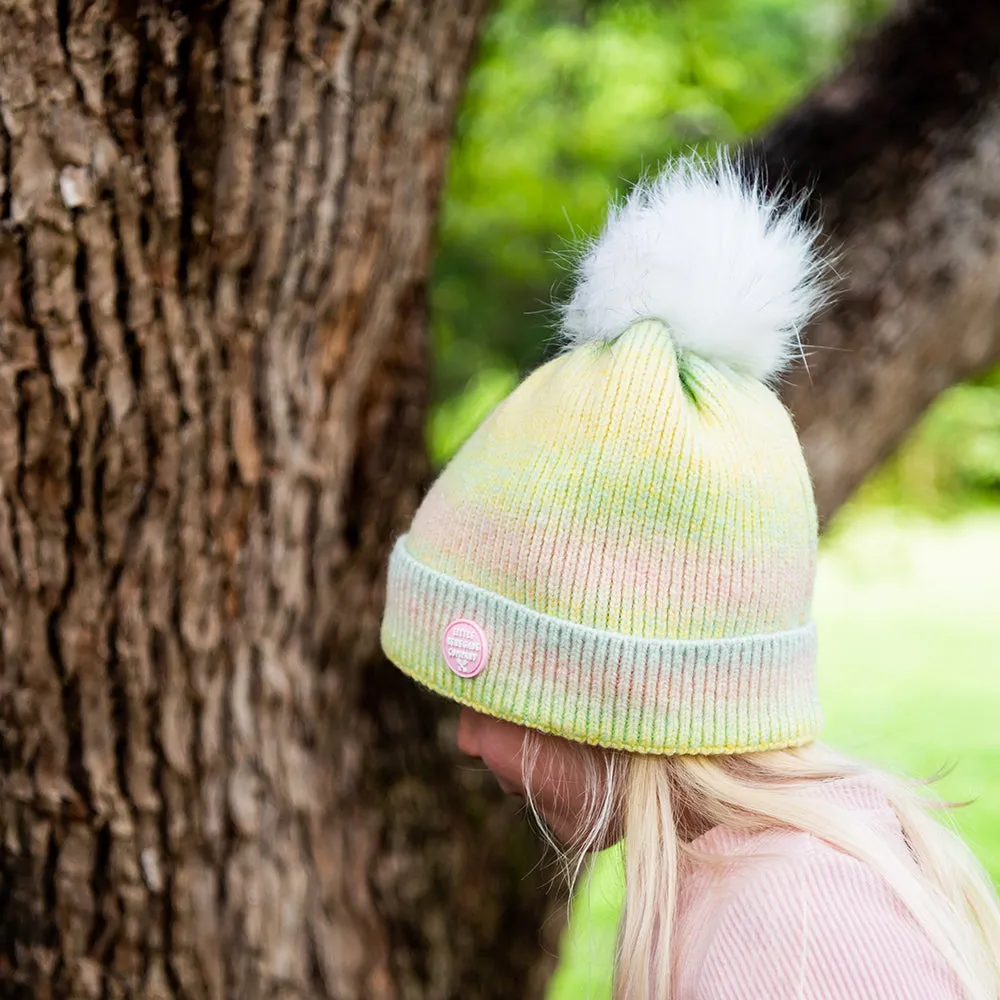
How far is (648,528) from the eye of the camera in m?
1.59

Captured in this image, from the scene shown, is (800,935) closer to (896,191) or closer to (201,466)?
(201,466)

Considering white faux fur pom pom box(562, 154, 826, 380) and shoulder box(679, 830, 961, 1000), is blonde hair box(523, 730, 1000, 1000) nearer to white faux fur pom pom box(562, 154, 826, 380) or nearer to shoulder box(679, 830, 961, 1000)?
shoulder box(679, 830, 961, 1000)

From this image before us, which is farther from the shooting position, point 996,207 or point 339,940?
point 996,207

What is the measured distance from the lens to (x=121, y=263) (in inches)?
72.9

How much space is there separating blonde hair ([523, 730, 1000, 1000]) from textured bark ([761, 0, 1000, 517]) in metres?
1.15

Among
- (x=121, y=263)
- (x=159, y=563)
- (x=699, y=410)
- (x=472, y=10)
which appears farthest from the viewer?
(x=472, y=10)

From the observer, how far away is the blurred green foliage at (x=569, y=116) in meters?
4.47

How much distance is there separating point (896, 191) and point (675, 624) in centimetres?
152

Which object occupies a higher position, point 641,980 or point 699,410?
point 699,410

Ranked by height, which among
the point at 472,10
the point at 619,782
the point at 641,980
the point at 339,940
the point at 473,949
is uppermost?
the point at 472,10

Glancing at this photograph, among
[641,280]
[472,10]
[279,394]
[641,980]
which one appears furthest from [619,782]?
[472,10]

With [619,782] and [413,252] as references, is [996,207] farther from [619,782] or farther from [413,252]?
[619,782]

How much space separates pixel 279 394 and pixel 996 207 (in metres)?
1.77

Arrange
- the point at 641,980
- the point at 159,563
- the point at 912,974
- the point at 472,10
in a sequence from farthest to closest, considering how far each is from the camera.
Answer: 1. the point at 472,10
2. the point at 159,563
3. the point at 641,980
4. the point at 912,974
